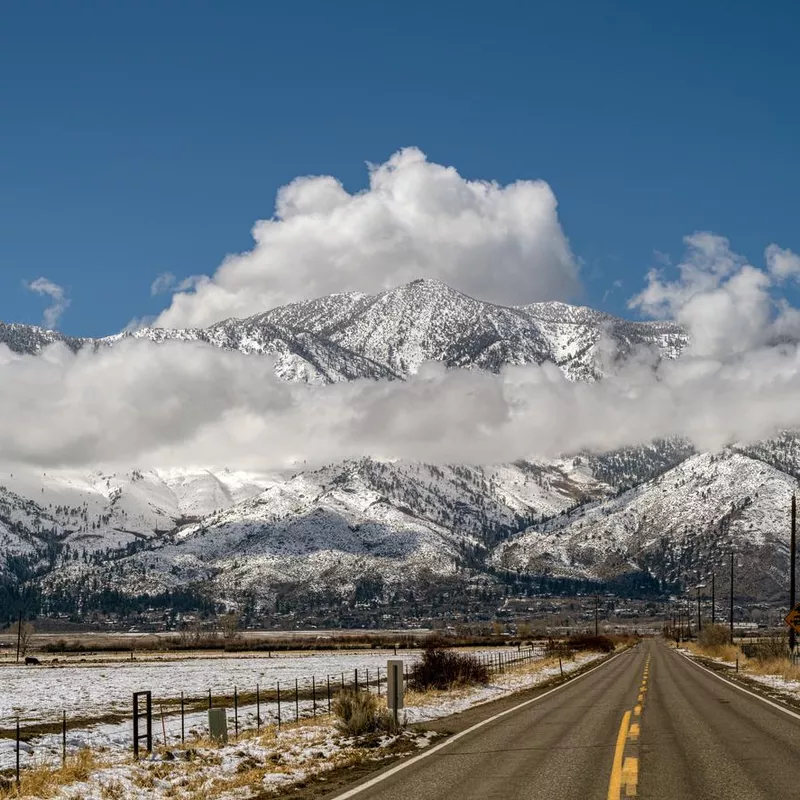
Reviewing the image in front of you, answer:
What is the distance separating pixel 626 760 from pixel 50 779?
12.9 meters

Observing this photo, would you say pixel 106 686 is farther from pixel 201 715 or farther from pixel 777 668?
pixel 777 668

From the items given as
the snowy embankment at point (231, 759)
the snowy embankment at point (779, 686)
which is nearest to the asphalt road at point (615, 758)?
the snowy embankment at point (231, 759)

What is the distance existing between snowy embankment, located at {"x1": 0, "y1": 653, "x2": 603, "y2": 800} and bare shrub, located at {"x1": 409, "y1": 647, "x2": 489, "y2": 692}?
1254cm

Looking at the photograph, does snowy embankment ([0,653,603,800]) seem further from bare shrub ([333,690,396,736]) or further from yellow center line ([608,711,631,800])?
yellow center line ([608,711,631,800])

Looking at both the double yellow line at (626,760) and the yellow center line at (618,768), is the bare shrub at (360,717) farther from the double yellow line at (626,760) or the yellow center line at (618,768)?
the double yellow line at (626,760)

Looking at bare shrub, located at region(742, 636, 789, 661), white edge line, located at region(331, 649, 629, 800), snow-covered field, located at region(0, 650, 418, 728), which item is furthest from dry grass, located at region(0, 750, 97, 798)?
bare shrub, located at region(742, 636, 789, 661)

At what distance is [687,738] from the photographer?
2589 cm

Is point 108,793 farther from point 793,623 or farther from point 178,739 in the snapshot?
point 793,623

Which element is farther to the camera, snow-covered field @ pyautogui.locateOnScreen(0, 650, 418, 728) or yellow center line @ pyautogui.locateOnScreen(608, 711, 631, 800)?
snow-covered field @ pyautogui.locateOnScreen(0, 650, 418, 728)

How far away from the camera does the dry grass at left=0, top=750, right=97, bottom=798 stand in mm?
20688

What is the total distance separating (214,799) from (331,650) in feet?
536

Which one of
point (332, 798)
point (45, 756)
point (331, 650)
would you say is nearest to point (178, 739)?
point (45, 756)

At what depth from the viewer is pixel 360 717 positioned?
30.5m

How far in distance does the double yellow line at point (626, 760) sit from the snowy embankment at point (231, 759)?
18.5ft
